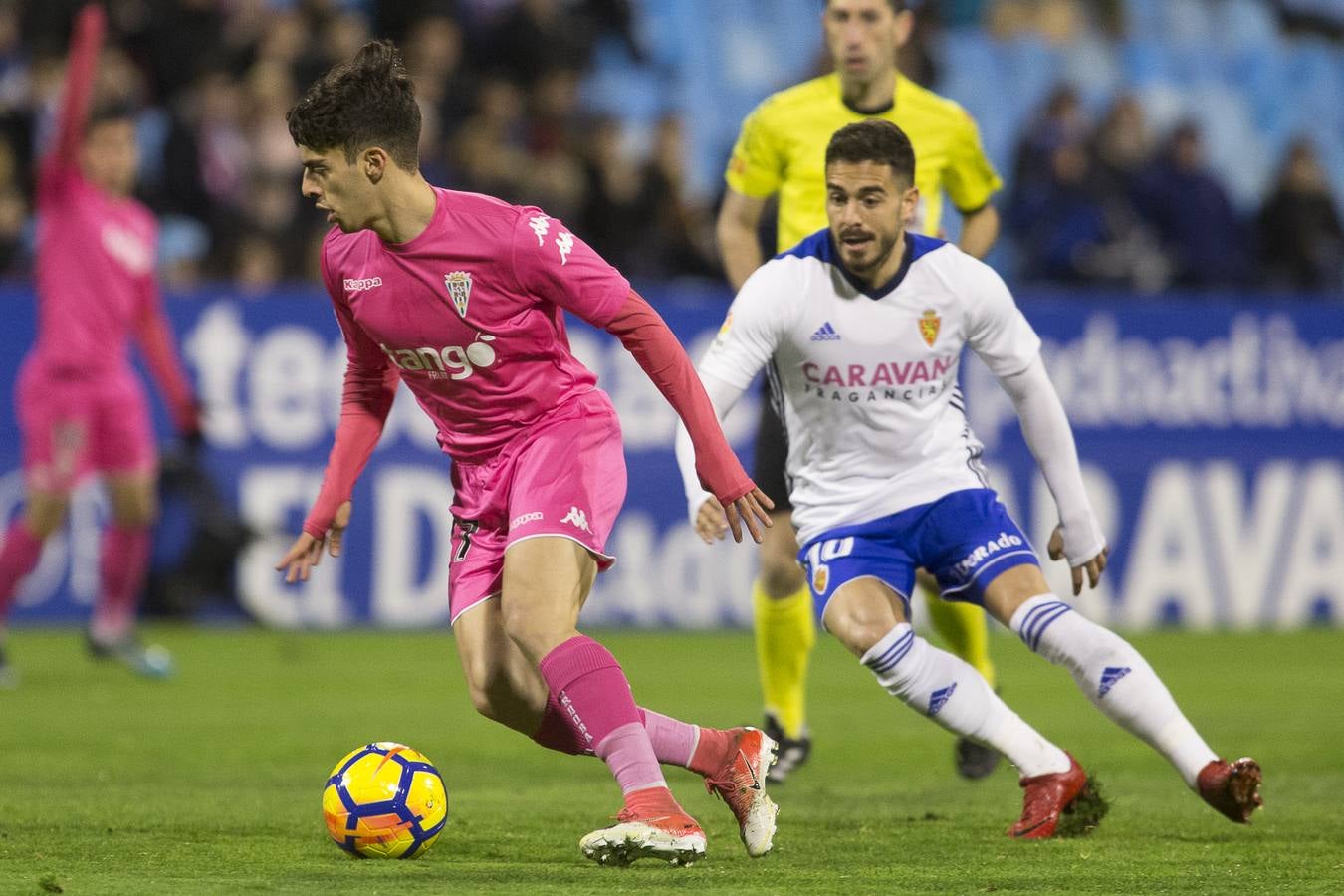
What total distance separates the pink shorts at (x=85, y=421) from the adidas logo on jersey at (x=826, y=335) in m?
5.44

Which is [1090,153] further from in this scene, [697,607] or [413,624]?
[413,624]

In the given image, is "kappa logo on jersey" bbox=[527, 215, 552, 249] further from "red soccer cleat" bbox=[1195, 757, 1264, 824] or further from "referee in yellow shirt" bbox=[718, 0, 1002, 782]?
"red soccer cleat" bbox=[1195, 757, 1264, 824]

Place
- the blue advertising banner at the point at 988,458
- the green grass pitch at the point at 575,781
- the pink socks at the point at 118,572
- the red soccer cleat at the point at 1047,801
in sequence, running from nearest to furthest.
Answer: the green grass pitch at the point at 575,781 < the red soccer cleat at the point at 1047,801 < the pink socks at the point at 118,572 < the blue advertising banner at the point at 988,458

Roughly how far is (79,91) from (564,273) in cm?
533

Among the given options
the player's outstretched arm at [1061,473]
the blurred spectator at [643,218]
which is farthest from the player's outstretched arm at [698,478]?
the blurred spectator at [643,218]

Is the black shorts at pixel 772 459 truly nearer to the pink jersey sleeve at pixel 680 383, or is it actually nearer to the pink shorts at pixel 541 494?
the pink shorts at pixel 541 494

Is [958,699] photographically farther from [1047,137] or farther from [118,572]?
[1047,137]

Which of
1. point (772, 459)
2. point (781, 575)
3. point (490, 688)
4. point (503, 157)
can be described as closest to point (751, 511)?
point (490, 688)

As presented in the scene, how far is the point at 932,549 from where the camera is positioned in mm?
6027

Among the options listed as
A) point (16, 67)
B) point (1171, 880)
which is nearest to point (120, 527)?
point (16, 67)

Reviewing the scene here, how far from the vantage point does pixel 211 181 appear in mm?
13141

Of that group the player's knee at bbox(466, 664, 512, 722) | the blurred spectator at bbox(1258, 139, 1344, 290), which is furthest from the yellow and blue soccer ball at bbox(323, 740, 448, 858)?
the blurred spectator at bbox(1258, 139, 1344, 290)

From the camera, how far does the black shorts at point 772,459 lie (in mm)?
7133

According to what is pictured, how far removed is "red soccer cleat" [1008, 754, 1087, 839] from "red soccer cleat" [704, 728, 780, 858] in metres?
0.75
